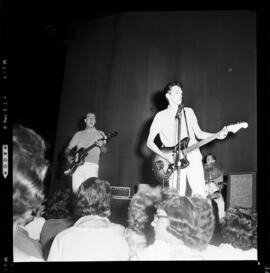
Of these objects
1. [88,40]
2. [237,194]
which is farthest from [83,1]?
[237,194]

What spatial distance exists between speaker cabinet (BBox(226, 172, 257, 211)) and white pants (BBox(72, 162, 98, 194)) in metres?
1.03

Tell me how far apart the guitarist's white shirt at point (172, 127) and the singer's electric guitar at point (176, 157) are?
0.03 meters

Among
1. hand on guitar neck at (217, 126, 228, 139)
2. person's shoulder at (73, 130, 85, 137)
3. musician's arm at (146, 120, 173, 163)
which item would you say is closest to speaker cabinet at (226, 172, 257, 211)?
hand on guitar neck at (217, 126, 228, 139)

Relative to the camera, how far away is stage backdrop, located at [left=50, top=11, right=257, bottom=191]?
10.7 feet

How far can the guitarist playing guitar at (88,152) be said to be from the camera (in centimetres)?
324

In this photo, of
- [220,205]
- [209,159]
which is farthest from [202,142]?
[220,205]

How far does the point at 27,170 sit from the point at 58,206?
1.18ft

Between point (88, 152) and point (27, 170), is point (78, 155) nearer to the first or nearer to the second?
point (88, 152)

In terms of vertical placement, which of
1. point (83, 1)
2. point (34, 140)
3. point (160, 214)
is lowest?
point (160, 214)

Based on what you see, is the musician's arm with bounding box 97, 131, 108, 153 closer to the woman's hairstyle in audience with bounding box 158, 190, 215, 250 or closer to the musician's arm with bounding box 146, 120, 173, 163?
the musician's arm with bounding box 146, 120, 173, 163

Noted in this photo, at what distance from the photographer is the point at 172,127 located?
10.8 feet

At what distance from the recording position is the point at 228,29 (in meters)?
3.36
